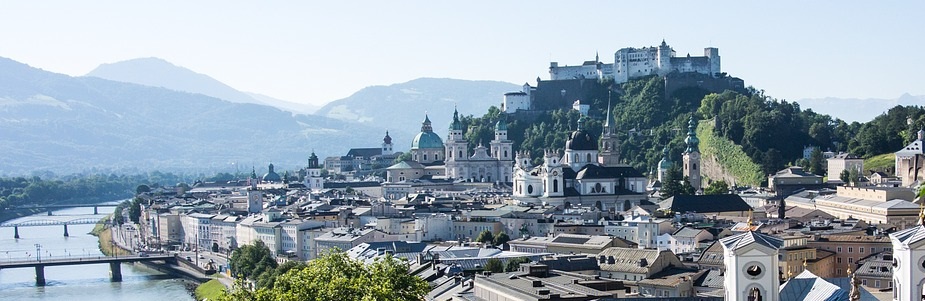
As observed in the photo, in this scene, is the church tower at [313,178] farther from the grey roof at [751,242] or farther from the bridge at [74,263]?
the grey roof at [751,242]

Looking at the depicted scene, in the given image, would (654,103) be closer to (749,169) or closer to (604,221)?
(749,169)

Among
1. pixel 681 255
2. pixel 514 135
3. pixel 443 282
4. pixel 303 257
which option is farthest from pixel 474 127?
pixel 443 282

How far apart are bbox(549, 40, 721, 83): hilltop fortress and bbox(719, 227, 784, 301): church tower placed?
79.6 m

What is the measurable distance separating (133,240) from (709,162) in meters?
33.8

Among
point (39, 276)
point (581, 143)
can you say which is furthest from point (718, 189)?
point (39, 276)

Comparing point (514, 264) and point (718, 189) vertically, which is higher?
point (718, 189)

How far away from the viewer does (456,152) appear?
97.4 metres

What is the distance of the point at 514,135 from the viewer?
101 meters

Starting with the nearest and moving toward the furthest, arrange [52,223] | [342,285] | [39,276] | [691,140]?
[342,285] < [39,276] < [691,140] < [52,223]

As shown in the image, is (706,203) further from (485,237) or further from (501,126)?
(501,126)

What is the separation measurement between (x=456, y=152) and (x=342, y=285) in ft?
231

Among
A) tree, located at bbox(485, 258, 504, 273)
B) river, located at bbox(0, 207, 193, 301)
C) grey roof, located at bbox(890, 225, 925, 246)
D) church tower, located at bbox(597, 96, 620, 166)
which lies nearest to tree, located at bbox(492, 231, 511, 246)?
river, located at bbox(0, 207, 193, 301)

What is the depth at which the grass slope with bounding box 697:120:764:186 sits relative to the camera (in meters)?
81.1

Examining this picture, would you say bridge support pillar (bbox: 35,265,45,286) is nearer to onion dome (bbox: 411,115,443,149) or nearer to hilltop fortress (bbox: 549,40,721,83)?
onion dome (bbox: 411,115,443,149)
